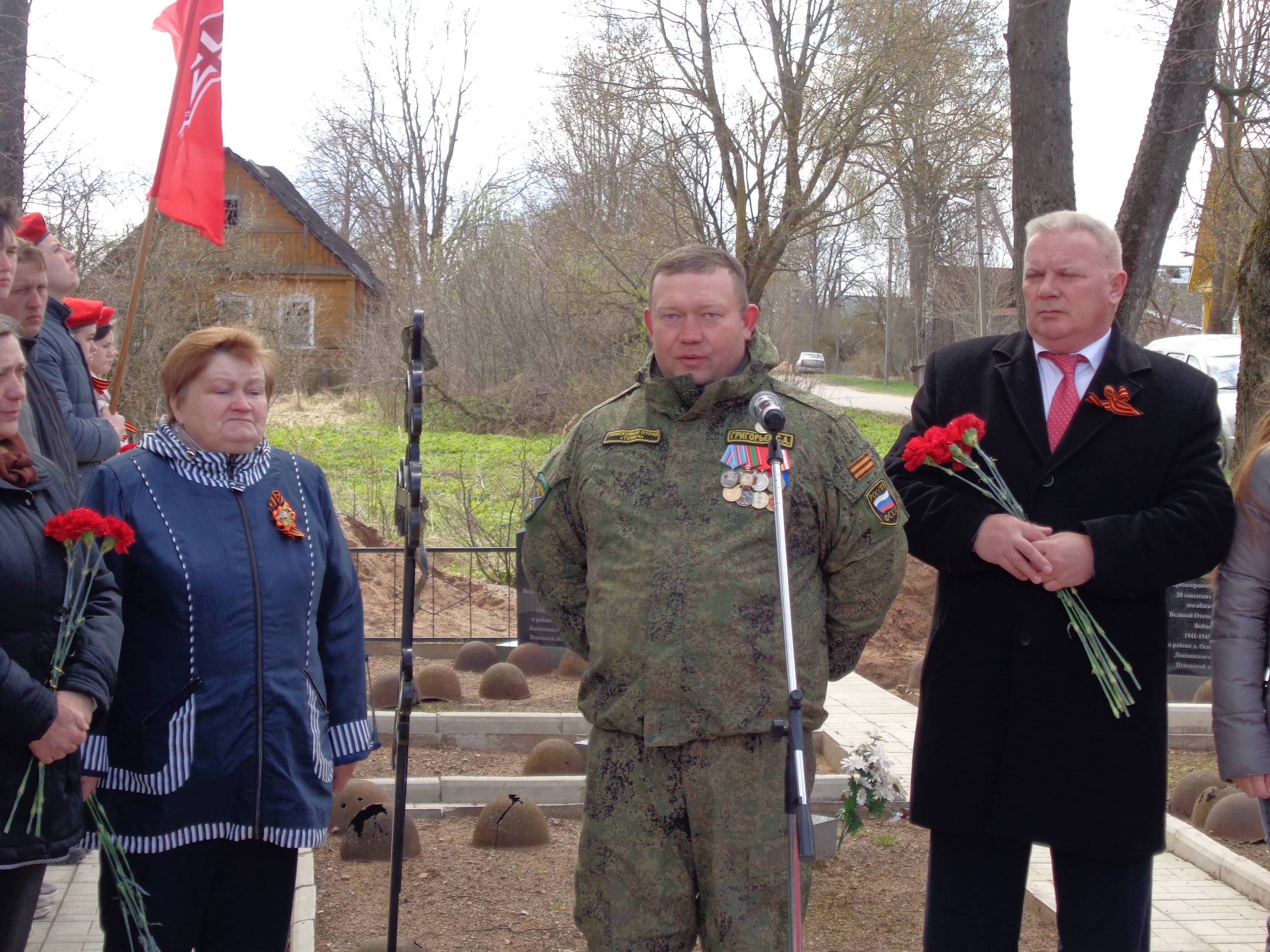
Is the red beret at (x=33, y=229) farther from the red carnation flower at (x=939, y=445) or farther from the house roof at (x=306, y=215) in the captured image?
the house roof at (x=306, y=215)

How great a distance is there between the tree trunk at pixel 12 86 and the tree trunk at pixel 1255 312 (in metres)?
9.51

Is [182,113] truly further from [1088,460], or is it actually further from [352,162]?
[352,162]

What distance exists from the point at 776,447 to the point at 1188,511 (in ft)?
3.51

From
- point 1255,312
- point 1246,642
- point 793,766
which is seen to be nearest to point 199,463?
point 793,766

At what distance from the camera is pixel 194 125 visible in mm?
6438

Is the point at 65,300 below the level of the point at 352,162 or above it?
below

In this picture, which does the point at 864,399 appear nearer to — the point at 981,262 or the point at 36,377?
the point at 981,262

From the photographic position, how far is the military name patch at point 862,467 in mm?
2963

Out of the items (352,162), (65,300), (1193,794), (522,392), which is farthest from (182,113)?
(352,162)

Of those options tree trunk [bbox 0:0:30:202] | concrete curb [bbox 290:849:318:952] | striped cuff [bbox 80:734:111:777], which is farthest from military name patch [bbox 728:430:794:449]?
tree trunk [bbox 0:0:30:202]

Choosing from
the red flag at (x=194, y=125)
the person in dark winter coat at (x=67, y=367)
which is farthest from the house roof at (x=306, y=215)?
the person in dark winter coat at (x=67, y=367)

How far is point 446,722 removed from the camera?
21.8ft

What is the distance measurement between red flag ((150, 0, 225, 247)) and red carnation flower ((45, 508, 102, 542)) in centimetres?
405

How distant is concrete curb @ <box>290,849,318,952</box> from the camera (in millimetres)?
4012
